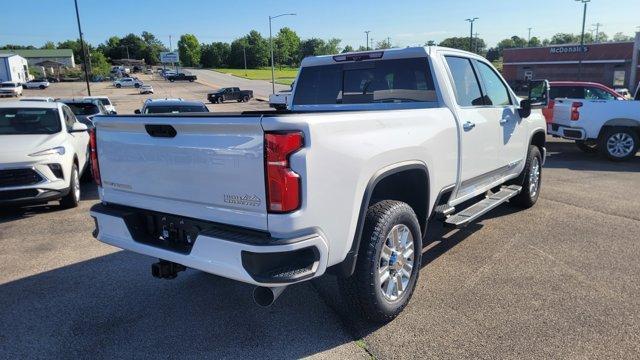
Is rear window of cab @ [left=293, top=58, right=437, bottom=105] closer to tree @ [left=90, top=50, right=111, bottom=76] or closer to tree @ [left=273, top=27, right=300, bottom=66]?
tree @ [left=90, top=50, right=111, bottom=76]

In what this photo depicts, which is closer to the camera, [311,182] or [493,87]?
[311,182]

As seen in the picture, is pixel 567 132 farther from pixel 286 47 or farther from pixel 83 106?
pixel 286 47

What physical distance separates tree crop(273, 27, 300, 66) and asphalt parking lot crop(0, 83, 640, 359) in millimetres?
129917

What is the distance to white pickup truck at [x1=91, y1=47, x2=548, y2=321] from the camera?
107 inches

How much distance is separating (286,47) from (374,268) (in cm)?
13861

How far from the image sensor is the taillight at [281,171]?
267 cm

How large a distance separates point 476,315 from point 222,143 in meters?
2.28

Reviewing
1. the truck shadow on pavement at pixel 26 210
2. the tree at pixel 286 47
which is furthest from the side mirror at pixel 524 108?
the tree at pixel 286 47

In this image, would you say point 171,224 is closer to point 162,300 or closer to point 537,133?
point 162,300

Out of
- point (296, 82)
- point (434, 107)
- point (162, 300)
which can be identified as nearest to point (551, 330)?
point (434, 107)

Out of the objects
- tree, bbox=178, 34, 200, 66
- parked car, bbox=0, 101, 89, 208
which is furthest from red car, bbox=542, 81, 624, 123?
tree, bbox=178, 34, 200, 66

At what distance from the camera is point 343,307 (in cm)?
356

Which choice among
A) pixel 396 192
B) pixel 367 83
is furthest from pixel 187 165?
pixel 367 83

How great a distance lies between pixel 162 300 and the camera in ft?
13.5
